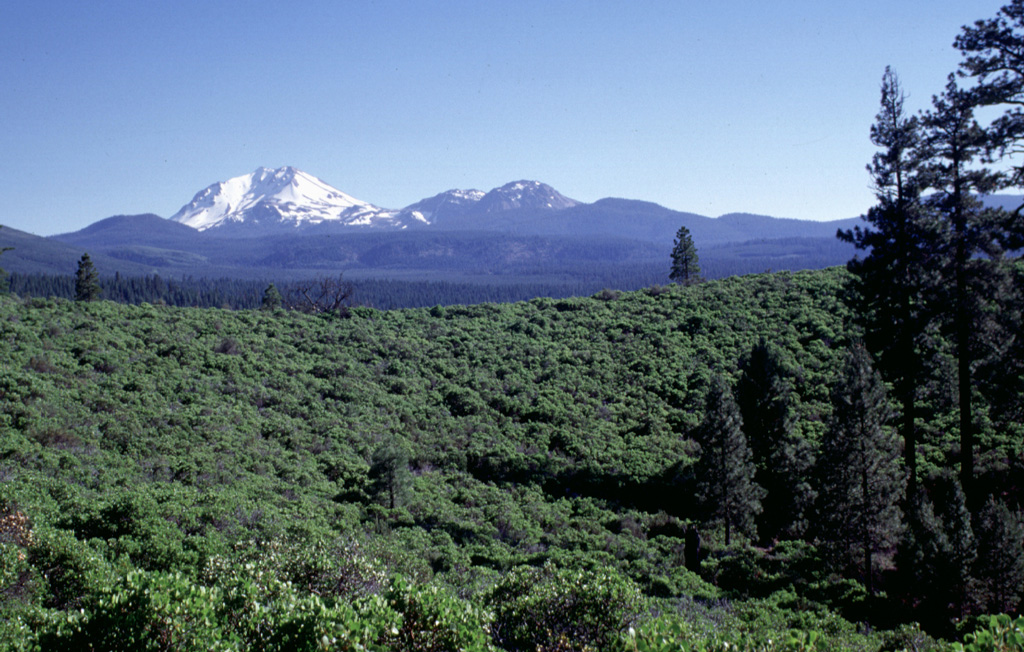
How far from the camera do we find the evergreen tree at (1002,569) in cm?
1349

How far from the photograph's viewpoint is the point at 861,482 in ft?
53.1

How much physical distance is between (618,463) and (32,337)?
79.1 ft

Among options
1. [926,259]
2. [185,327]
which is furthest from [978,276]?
[185,327]

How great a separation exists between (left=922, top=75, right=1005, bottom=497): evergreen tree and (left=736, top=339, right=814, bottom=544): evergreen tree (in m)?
4.61

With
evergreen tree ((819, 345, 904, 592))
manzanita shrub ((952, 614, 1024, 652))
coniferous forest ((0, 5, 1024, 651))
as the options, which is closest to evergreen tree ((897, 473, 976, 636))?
coniferous forest ((0, 5, 1024, 651))

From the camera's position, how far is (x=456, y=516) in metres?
18.9

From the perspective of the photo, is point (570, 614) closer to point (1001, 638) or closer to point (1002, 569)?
point (1001, 638)

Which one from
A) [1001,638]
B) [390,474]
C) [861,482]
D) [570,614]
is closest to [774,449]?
[861,482]

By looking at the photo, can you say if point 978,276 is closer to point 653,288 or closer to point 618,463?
point 618,463

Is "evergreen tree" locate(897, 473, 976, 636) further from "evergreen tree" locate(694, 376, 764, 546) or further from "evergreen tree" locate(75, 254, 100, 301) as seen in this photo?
"evergreen tree" locate(75, 254, 100, 301)

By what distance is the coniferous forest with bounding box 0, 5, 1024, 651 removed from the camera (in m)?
8.11

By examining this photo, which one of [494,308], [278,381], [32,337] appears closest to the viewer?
[32,337]

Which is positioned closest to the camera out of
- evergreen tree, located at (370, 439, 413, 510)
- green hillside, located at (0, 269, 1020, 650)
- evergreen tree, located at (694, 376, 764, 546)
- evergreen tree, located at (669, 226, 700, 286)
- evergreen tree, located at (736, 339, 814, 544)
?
green hillside, located at (0, 269, 1020, 650)

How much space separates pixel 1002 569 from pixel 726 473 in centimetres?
680
